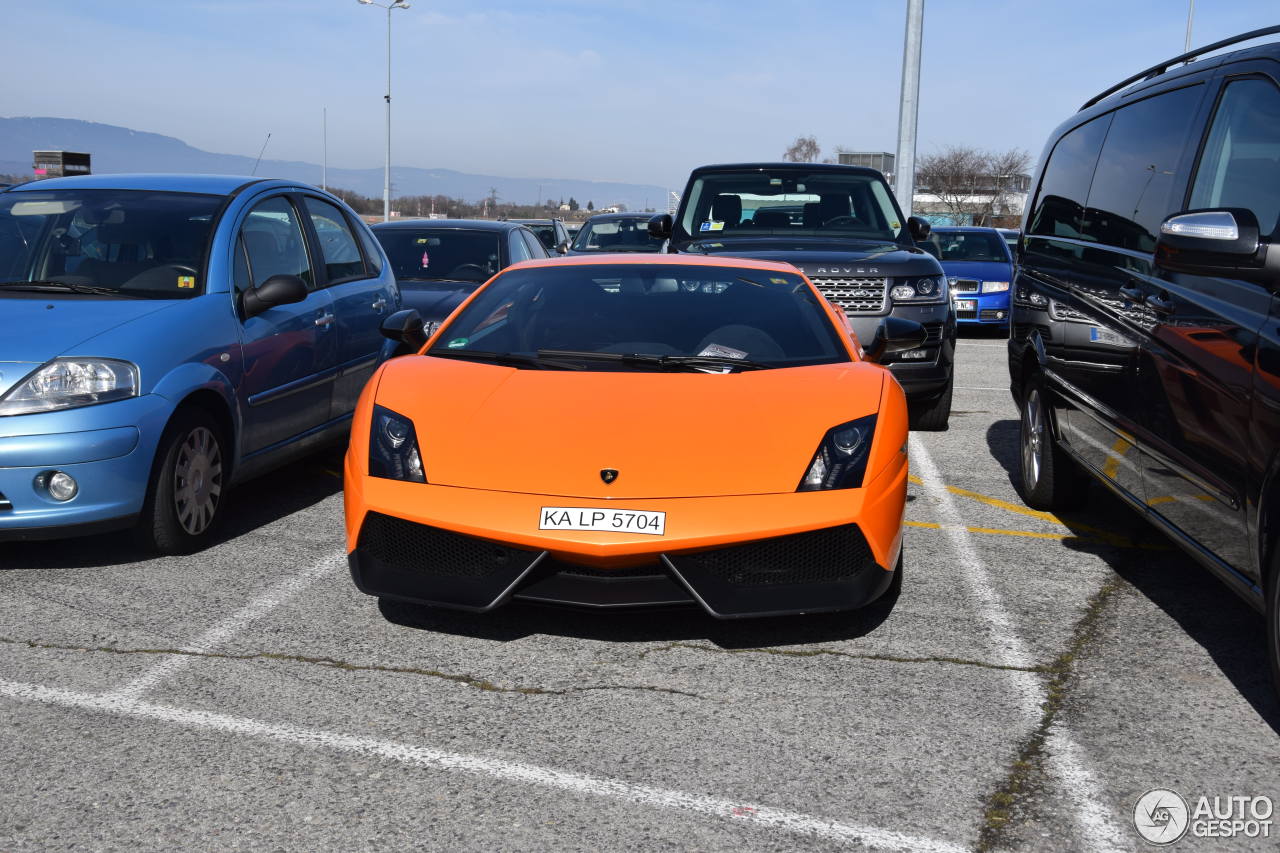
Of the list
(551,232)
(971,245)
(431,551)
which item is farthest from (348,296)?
(971,245)

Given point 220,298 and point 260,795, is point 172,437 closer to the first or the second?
point 220,298

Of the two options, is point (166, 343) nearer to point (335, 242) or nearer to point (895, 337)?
point (335, 242)

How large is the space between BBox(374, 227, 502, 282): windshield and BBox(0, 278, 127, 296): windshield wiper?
475 centimetres

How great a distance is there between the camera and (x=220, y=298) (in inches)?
219

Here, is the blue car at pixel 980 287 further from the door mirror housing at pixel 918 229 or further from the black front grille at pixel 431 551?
the black front grille at pixel 431 551

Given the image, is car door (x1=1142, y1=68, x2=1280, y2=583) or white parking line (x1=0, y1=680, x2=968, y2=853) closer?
white parking line (x1=0, y1=680, x2=968, y2=853)

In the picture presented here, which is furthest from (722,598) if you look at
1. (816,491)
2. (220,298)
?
(220,298)

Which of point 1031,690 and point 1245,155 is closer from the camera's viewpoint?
point 1031,690

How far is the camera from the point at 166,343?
16.6 ft

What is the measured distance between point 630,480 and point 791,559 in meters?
0.56

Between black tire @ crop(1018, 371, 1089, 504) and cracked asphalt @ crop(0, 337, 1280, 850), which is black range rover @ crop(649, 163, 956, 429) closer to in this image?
black tire @ crop(1018, 371, 1089, 504)

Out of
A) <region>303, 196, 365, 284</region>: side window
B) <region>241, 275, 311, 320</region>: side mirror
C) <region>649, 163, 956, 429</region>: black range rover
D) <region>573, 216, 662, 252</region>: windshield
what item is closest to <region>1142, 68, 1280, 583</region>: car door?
<region>649, 163, 956, 429</region>: black range rover

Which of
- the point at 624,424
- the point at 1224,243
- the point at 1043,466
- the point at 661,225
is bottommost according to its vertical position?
the point at 1043,466

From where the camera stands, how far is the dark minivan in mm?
3406
